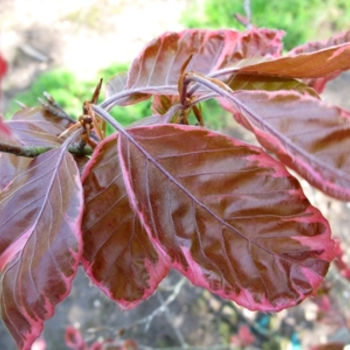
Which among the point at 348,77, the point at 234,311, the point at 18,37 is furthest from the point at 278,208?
the point at 18,37

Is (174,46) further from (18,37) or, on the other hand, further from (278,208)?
(18,37)

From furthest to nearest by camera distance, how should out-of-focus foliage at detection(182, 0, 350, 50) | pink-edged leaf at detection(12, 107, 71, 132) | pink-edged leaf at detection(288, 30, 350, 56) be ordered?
out-of-focus foliage at detection(182, 0, 350, 50)
pink-edged leaf at detection(12, 107, 71, 132)
pink-edged leaf at detection(288, 30, 350, 56)

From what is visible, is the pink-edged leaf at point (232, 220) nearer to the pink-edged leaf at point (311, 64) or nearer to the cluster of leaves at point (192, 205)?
the cluster of leaves at point (192, 205)

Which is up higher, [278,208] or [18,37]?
[278,208]

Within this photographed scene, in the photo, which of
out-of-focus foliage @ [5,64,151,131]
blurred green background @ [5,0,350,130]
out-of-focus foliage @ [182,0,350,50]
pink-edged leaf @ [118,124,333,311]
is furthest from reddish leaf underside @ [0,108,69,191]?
out-of-focus foliage @ [182,0,350,50]

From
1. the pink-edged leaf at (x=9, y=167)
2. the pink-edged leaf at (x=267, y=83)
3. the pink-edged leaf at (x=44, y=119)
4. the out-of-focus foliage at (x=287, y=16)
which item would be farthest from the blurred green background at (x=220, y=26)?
the pink-edged leaf at (x=267, y=83)

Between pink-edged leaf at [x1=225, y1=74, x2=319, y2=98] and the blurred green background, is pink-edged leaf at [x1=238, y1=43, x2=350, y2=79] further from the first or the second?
the blurred green background

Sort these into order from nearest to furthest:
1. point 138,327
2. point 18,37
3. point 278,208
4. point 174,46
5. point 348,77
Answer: point 278,208
point 174,46
point 138,327
point 348,77
point 18,37

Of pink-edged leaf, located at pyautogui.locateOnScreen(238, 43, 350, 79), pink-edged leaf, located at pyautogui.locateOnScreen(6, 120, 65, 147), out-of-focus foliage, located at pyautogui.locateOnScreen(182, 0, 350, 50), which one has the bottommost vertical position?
out-of-focus foliage, located at pyautogui.locateOnScreen(182, 0, 350, 50)

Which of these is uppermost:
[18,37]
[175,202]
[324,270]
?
[175,202]
